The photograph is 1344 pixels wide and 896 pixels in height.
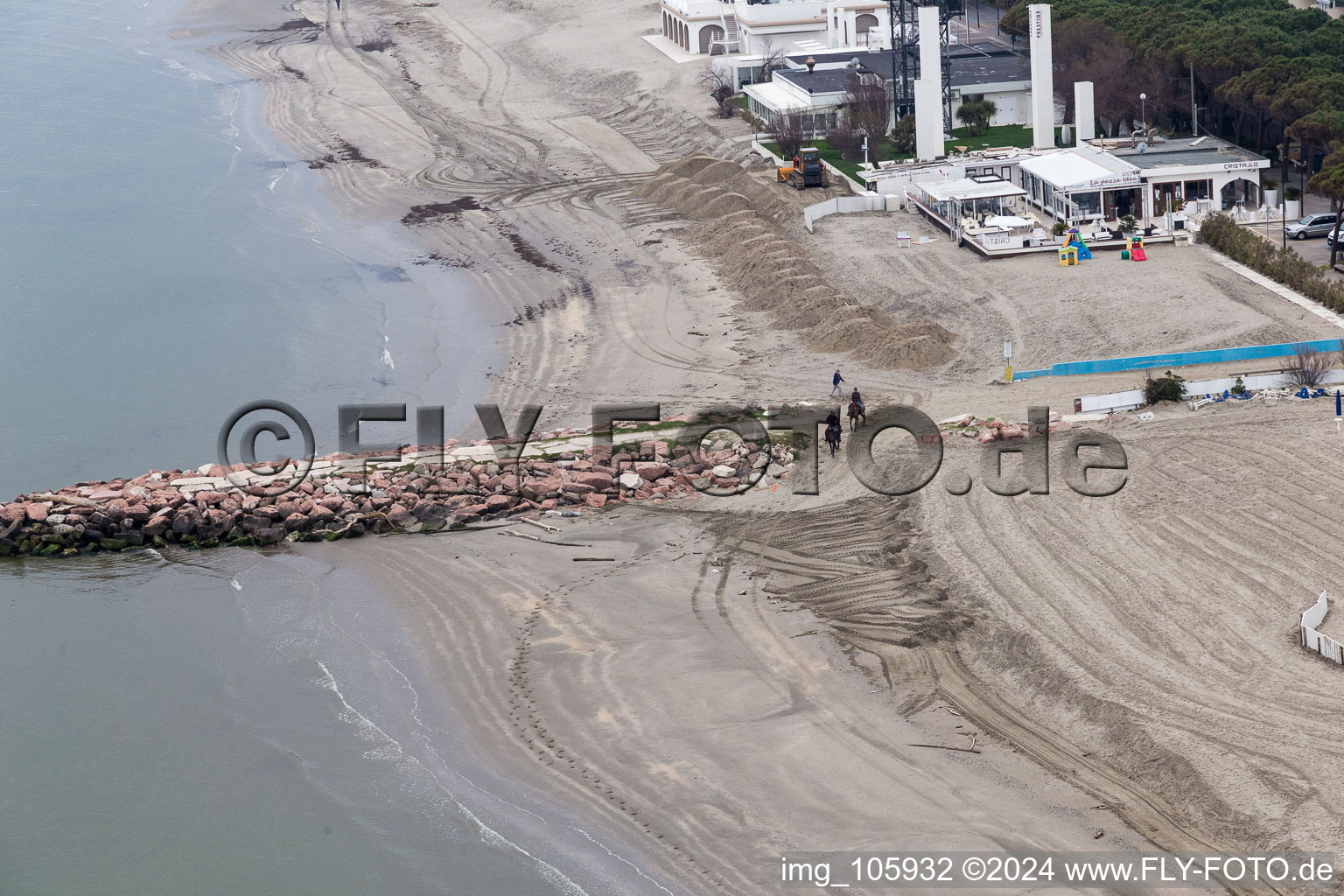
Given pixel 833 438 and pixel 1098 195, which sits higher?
pixel 1098 195

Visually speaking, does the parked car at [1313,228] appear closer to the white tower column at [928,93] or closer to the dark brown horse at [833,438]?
the white tower column at [928,93]

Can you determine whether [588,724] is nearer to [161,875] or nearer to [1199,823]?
[161,875]

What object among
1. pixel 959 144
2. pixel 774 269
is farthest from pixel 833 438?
pixel 959 144

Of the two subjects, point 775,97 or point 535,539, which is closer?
point 535,539

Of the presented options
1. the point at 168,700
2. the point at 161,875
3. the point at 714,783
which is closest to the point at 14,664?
the point at 168,700

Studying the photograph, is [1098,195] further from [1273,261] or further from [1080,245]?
[1273,261]

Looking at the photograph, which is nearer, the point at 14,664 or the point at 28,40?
the point at 14,664
